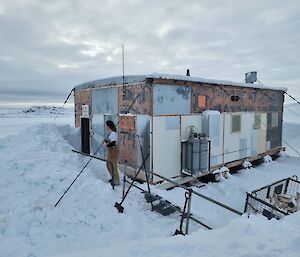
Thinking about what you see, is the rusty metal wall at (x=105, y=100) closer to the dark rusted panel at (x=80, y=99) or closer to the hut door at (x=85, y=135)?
the dark rusted panel at (x=80, y=99)

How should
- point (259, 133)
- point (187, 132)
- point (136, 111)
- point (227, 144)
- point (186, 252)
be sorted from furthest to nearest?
point (259, 133)
point (227, 144)
point (187, 132)
point (136, 111)
point (186, 252)

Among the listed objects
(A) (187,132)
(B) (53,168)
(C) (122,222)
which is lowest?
(C) (122,222)

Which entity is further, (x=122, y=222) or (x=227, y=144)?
(x=227, y=144)

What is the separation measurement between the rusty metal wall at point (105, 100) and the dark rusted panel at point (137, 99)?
35 cm

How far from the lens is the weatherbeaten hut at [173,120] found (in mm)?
8648

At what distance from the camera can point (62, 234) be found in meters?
5.27

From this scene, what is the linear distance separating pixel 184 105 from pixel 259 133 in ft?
20.3

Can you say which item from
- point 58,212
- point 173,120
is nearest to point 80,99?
point 173,120

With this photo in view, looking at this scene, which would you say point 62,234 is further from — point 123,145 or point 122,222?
point 123,145

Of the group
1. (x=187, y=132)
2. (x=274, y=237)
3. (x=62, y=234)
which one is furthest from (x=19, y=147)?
(x=274, y=237)

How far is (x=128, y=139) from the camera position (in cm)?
939

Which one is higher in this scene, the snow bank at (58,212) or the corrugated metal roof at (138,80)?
the corrugated metal roof at (138,80)

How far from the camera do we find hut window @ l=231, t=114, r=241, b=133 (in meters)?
11.6

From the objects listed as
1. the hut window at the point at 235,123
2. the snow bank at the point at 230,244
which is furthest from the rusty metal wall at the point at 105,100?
the snow bank at the point at 230,244
